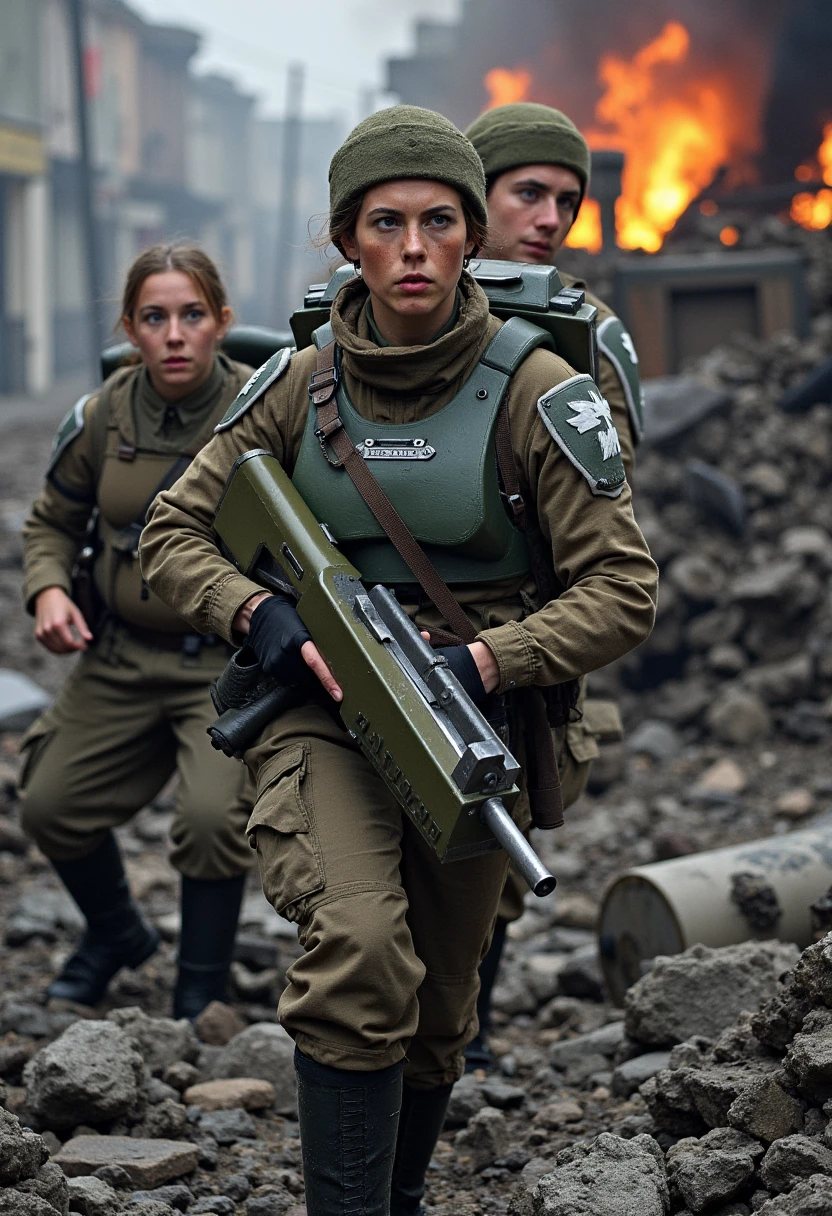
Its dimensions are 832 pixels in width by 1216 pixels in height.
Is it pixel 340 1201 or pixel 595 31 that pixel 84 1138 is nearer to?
pixel 340 1201

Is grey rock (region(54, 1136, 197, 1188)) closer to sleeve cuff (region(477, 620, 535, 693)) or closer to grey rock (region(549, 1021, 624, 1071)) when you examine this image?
grey rock (region(549, 1021, 624, 1071))

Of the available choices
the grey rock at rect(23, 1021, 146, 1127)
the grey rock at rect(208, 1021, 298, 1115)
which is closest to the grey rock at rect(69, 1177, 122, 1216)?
the grey rock at rect(23, 1021, 146, 1127)

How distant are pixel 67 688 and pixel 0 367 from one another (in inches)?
1087

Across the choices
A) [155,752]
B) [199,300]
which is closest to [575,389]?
[199,300]

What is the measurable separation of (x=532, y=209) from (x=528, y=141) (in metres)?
0.20

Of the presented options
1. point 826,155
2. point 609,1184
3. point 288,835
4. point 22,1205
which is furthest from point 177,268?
point 826,155

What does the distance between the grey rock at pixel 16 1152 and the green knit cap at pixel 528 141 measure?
9.73 ft

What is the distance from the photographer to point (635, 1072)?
165 inches

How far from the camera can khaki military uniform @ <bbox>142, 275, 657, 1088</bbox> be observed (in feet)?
9.22

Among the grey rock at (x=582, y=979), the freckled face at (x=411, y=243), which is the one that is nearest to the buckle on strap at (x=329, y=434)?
the freckled face at (x=411, y=243)

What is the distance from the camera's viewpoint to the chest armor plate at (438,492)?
122 inches

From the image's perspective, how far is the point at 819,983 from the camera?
3.14m

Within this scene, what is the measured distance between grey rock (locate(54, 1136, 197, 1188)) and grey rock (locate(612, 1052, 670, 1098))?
117 cm

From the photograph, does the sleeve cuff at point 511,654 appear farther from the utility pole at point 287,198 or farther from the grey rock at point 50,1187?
the utility pole at point 287,198
